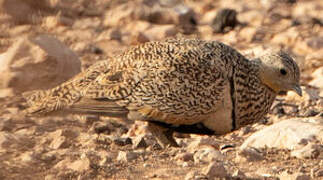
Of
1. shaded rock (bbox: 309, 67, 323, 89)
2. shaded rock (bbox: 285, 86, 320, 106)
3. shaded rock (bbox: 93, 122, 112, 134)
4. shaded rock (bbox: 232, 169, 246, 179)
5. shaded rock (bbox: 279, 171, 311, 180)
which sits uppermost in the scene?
shaded rock (bbox: 309, 67, 323, 89)

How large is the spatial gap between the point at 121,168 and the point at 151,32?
4.75m

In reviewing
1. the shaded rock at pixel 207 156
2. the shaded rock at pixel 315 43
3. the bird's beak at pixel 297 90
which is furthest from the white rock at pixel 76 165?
the shaded rock at pixel 315 43

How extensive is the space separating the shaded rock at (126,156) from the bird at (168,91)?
0.55m

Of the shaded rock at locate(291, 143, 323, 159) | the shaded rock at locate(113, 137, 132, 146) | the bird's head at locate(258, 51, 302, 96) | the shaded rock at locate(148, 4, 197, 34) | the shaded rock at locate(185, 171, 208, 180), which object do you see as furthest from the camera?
the shaded rock at locate(148, 4, 197, 34)


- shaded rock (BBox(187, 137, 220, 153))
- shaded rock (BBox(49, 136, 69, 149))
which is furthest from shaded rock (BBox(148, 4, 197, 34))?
shaded rock (BBox(49, 136, 69, 149))

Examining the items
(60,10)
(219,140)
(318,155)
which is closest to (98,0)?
(60,10)

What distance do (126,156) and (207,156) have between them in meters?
0.52

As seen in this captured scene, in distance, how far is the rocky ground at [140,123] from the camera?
16.2ft

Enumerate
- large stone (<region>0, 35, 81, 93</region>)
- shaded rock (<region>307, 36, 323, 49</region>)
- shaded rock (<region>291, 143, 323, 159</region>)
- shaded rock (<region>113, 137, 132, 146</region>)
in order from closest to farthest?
shaded rock (<region>291, 143, 323, 159</region>), shaded rock (<region>113, 137, 132, 146</region>), large stone (<region>0, 35, 81, 93</region>), shaded rock (<region>307, 36, 323, 49</region>)

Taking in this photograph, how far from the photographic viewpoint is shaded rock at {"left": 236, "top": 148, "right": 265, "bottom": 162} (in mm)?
5273

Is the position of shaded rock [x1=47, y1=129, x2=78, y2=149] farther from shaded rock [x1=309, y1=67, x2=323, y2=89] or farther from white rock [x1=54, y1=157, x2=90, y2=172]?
shaded rock [x1=309, y1=67, x2=323, y2=89]

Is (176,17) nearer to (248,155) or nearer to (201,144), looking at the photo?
(201,144)

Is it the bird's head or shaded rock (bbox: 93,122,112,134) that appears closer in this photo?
the bird's head

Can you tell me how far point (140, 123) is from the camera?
658 centimetres
